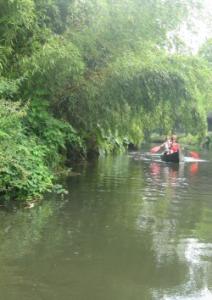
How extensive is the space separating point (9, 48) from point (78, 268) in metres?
7.84

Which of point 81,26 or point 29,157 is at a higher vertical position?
point 81,26

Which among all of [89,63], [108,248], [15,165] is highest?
[89,63]

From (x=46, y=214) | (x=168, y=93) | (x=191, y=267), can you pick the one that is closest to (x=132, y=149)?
(x=168, y=93)

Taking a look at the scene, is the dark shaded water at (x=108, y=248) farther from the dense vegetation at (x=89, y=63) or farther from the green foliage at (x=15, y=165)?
the dense vegetation at (x=89, y=63)

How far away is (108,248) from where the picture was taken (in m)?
7.23

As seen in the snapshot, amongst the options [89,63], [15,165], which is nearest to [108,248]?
[15,165]

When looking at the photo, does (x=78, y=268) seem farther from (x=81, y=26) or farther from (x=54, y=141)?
(x=81, y=26)

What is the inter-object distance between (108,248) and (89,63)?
27.1ft

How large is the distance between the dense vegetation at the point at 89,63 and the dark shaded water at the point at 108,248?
7.24 feet

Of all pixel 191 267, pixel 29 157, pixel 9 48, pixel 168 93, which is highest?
pixel 9 48

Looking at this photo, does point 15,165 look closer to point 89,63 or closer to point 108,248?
point 108,248

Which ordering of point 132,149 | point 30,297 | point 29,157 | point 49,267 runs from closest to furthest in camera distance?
1. point 30,297
2. point 49,267
3. point 29,157
4. point 132,149

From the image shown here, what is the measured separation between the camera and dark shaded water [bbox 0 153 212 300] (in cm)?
554

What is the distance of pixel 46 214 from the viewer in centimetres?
937
